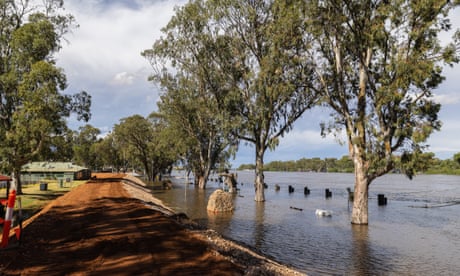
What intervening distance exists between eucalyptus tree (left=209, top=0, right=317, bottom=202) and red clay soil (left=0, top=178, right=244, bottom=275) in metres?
21.0

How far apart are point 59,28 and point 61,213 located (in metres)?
23.1

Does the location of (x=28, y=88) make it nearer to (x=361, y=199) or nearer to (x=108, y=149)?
(x=361, y=199)

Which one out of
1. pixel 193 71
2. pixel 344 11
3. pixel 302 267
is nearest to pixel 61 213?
pixel 302 267

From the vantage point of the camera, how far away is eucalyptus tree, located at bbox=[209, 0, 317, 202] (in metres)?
31.2

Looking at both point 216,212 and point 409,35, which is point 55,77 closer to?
point 216,212

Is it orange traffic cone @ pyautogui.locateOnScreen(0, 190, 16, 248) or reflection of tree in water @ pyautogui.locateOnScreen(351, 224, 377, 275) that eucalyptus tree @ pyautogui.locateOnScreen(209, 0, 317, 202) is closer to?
reflection of tree in water @ pyautogui.locateOnScreen(351, 224, 377, 275)

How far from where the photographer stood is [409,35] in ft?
73.1

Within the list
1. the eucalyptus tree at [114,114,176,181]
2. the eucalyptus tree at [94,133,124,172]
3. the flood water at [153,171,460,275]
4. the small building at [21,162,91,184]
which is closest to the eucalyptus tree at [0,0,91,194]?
the flood water at [153,171,460,275]

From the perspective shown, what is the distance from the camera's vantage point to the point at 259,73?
3384 cm

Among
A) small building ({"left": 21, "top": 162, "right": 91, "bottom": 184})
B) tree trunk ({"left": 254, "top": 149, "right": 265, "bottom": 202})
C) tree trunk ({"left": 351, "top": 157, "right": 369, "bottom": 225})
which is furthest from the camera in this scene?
small building ({"left": 21, "top": 162, "right": 91, "bottom": 184})

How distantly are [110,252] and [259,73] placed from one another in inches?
1065

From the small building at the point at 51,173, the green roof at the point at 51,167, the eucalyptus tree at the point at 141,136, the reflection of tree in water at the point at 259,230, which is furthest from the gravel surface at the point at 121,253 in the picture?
the eucalyptus tree at the point at 141,136

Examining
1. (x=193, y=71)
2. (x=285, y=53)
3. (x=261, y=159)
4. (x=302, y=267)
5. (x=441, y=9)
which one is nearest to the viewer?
(x=302, y=267)

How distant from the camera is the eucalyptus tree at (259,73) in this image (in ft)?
102
